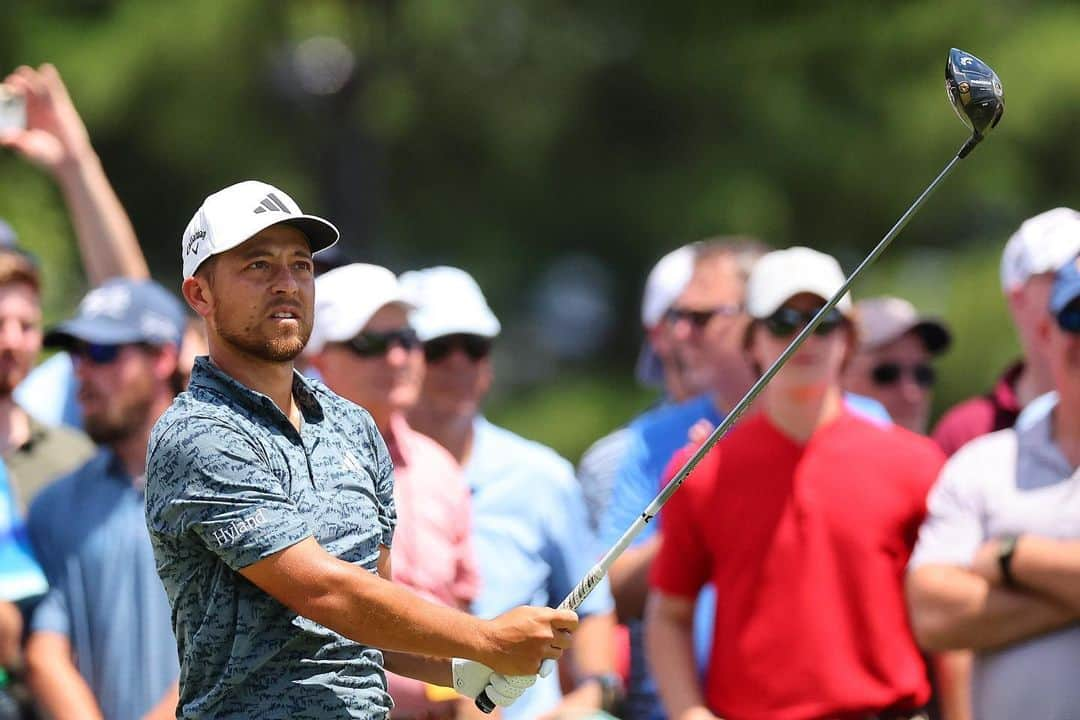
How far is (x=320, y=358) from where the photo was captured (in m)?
5.65

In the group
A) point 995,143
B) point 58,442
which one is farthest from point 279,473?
point 995,143

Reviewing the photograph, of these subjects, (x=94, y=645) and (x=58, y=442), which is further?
(x=58, y=442)

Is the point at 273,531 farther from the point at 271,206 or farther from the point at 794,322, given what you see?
the point at 794,322

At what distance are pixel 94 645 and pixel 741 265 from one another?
255 cm

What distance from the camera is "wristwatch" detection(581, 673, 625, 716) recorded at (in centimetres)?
587

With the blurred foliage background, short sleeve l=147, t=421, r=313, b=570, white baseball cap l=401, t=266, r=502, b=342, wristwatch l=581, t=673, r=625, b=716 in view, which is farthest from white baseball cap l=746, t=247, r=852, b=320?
the blurred foliage background

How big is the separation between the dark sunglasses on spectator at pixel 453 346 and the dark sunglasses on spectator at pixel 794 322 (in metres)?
1.10

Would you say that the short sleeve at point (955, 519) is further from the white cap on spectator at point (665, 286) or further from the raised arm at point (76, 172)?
the raised arm at point (76, 172)

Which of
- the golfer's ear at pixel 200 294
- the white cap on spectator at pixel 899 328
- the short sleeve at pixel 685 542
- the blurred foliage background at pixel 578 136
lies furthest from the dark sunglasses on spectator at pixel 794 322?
the blurred foliage background at pixel 578 136

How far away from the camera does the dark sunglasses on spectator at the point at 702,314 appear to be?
255 inches

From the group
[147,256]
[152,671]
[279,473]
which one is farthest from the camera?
[147,256]

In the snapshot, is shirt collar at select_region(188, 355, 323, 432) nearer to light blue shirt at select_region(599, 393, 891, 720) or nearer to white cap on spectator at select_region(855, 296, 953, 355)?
light blue shirt at select_region(599, 393, 891, 720)

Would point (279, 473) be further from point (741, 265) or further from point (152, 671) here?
point (741, 265)

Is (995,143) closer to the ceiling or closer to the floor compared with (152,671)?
closer to the ceiling
